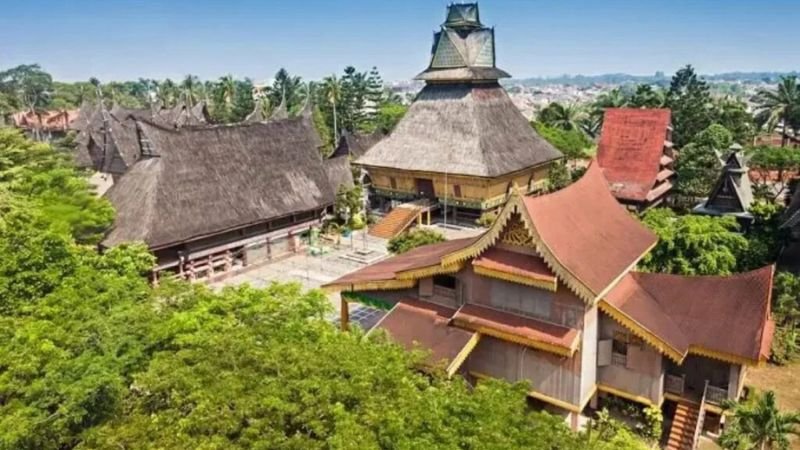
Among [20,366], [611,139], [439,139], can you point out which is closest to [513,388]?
[20,366]

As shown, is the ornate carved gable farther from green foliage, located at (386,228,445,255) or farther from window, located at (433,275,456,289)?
green foliage, located at (386,228,445,255)

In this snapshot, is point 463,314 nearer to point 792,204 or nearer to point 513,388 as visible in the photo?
point 513,388

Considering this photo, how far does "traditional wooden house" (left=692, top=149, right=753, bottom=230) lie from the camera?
107 ft

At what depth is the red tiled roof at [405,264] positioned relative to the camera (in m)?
19.0

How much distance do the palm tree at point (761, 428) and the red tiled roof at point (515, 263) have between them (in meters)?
6.08

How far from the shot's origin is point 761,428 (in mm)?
15219

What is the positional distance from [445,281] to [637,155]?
26.5 metres

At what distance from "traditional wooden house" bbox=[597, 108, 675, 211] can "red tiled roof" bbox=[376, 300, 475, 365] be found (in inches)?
955

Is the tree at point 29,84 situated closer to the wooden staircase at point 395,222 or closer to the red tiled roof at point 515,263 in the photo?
the wooden staircase at point 395,222

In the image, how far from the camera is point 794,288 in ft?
75.2

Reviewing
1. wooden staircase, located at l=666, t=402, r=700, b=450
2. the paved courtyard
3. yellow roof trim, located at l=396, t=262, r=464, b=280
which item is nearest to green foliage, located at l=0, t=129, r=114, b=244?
the paved courtyard

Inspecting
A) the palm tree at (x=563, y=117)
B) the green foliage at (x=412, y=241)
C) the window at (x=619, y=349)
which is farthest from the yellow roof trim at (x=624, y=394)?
the palm tree at (x=563, y=117)

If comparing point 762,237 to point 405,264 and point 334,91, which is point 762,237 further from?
point 334,91

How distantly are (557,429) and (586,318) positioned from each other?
19.5 ft
